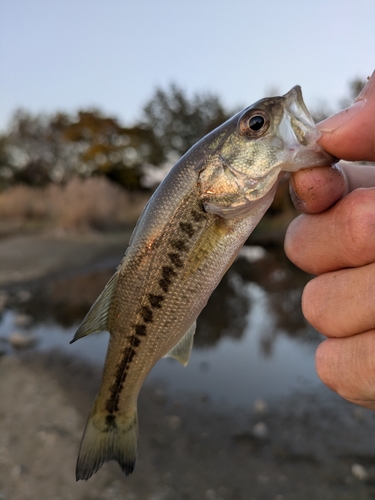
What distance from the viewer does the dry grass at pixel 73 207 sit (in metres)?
22.0

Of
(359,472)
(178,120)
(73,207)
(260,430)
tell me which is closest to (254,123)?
(359,472)

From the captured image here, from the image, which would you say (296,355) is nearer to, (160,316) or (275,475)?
(275,475)

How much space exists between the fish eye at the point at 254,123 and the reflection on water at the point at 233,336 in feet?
14.8

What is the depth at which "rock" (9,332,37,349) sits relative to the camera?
7441mm

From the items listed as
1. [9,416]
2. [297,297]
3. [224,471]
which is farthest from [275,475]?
[297,297]

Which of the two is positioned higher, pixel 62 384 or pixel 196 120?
pixel 62 384

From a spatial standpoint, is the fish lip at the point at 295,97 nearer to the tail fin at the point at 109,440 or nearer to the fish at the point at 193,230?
the fish at the point at 193,230

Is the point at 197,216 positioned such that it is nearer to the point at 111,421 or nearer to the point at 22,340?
the point at 111,421

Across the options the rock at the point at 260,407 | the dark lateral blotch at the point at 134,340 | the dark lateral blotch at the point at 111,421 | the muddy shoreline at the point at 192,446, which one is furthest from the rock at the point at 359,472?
the dark lateral blotch at the point at 134,340

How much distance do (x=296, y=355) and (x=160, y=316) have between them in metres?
5.41

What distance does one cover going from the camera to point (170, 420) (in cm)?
504

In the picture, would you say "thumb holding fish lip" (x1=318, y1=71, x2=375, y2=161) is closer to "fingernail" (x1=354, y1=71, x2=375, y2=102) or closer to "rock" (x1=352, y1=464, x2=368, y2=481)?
"fingernail" (x1=354, y1=71, x2=375, y2=102)

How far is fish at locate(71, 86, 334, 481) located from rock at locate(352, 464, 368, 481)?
297 centimetres

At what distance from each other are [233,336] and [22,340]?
14.2 feet
